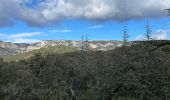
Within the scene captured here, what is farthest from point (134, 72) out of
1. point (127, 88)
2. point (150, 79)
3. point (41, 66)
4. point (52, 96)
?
point (41, 66)

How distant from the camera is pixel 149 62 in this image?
27.0m

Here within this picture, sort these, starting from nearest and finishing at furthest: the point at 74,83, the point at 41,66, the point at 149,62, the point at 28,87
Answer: the point at 149,62
the point at 28,87
the point at 74,83
the point at 41,66

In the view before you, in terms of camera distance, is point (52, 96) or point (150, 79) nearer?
point (150, 79)

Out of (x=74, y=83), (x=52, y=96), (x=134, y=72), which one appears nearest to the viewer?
(x=134, y=72)

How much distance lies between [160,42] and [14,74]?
49683 millimetres

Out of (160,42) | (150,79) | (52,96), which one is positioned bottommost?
(52,96)

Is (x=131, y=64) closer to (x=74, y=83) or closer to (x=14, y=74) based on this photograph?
(x=74, y=83)

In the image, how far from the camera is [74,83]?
4475 cm

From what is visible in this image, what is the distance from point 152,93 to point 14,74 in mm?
35836

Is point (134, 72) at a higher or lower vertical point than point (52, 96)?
higher

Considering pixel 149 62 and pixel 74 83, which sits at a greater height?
pixel 149 62

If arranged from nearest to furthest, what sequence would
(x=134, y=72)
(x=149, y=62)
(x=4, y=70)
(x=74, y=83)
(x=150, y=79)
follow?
1. (x=134, y=72)
2. (x=150, y=79)
3. (x=149, y=62)
4. (x=74, y=83)
5. (x=4, y=70)

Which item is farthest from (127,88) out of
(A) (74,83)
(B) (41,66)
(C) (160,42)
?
(B) (41,66)

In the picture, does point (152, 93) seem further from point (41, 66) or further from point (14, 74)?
point (41, 66)
